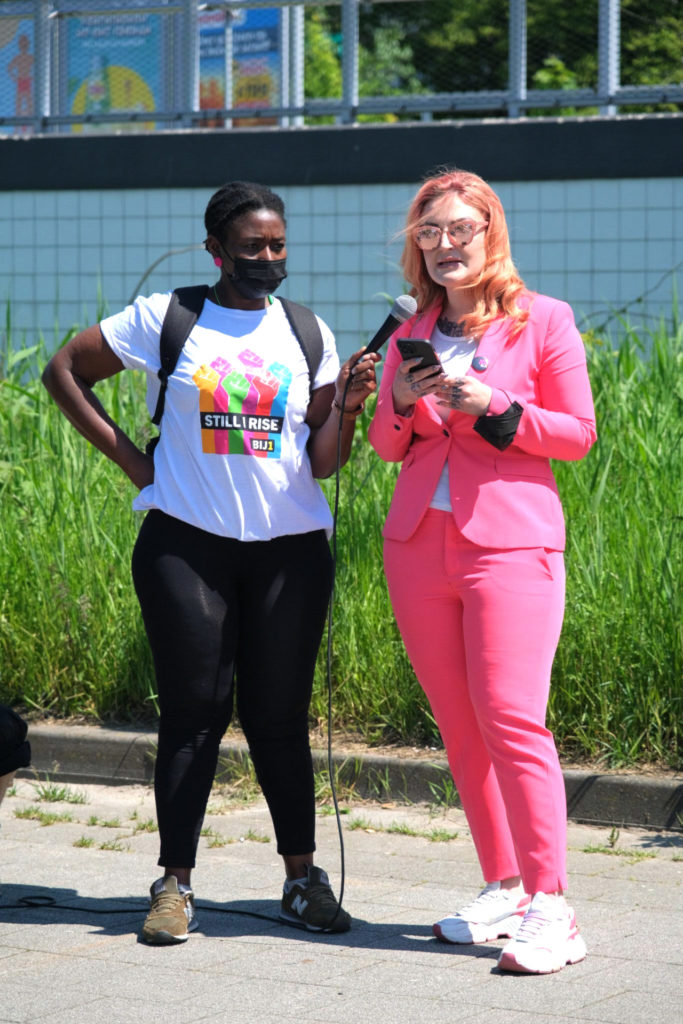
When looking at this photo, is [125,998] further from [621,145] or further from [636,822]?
[621,145]

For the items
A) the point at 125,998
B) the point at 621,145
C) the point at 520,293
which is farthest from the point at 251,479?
the point at 621,145

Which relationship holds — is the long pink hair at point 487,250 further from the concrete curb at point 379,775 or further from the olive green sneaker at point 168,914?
the concrete curb at point 379,775

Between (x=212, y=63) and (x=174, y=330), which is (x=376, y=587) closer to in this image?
(x=174, y=330)

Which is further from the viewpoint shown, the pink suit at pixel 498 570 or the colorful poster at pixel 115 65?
the colorful poster at pixel 115 65

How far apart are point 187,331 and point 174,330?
37 millimetres

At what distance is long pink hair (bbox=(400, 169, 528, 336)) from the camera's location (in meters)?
3.93

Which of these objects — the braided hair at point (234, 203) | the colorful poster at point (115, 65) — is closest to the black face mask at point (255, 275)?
the braided hair at point (234, 203)

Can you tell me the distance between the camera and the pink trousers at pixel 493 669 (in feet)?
12.4

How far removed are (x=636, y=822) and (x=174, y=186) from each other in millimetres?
9548

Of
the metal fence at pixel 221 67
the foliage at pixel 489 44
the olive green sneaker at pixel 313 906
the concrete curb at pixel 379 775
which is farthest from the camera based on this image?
the foliage at pixel 489 44

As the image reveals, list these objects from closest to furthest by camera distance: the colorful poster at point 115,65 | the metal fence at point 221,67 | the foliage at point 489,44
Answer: the metal fence at point 221,67
the colorful poster at point 115,65
the foliage at point 489,44

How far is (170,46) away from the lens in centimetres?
1335

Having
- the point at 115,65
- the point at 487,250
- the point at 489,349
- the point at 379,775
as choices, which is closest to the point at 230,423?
the point at 489,349

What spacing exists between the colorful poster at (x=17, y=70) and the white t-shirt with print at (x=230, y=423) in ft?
34.7
